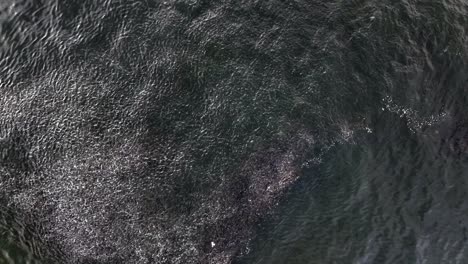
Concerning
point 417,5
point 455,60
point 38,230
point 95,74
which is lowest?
point 38,230

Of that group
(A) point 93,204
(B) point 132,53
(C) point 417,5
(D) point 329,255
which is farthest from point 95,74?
(C) point 417,5

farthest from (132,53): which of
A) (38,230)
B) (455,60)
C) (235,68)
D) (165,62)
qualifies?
(455,60)

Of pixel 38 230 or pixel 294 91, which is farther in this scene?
pixel 294 91

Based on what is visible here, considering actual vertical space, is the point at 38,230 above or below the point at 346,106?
below

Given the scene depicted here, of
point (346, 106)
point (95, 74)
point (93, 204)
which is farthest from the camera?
point (95, 74)

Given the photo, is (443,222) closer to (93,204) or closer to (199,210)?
(199,210)

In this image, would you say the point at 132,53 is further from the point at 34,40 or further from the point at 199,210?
the point at 199,210

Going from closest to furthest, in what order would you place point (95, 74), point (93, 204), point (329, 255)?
point (329, 255), point (93, 204), point (95, 74)
